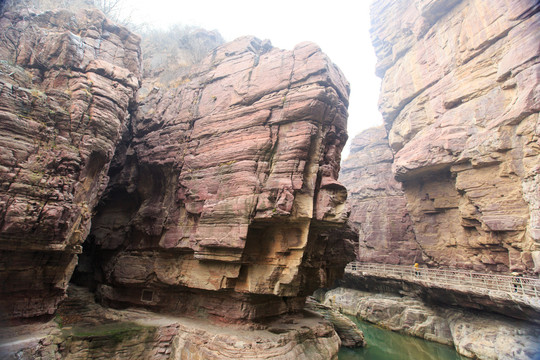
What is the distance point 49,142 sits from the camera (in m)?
9.38

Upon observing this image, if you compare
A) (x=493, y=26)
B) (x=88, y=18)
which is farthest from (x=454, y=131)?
(x=88, y=18)

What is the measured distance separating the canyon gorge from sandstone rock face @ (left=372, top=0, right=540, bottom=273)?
5.1 inches

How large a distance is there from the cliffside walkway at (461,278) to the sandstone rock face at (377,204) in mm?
1542

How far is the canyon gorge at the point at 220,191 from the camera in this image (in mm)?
9258

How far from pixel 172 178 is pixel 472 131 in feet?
64.3

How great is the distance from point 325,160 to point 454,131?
13.4 metres

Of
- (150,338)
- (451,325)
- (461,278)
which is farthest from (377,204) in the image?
(150,338)

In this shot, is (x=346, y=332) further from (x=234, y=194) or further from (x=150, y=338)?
(x=234, y=194)

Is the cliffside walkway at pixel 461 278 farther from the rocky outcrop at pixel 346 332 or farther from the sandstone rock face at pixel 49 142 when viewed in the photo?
the sandstone rock face at pixel 49 142

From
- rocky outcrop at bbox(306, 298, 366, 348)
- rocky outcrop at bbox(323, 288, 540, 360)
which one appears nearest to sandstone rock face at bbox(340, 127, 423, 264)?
rocky outcrop at bbox(323, 288, 540, 360)

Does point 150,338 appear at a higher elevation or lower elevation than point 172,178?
lower

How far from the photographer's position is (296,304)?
14305 millimetres

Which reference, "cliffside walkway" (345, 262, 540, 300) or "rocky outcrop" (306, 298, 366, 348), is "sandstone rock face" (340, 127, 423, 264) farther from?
"rocky outcrop" (306, 298, 366, 348)

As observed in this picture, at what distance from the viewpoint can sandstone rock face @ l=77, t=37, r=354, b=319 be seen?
1088 centimetres
